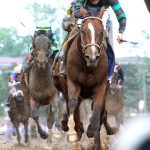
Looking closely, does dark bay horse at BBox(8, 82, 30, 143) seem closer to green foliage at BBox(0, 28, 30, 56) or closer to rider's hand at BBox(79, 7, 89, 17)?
rider's hand at BBox(79, 7, 89, 17)

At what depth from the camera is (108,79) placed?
759 cm

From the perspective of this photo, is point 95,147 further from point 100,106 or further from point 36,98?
point 36,98

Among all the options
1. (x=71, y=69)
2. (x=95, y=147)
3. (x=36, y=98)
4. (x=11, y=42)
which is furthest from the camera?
(x=11, y=42)

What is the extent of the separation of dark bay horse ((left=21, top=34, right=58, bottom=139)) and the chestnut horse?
17.0 feet

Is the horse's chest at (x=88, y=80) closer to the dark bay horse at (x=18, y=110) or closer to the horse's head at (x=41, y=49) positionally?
the horse's head at (x=41, y=49)

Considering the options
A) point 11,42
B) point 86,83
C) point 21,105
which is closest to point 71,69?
point 86,83

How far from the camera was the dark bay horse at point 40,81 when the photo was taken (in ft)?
42.1

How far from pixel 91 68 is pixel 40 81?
250 inches

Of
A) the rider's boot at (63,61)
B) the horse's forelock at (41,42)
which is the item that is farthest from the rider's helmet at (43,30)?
the rider's boot at (63,61)

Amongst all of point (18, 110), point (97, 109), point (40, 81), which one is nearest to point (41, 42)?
point (40, 81)

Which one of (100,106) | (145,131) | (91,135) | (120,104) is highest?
(145,131)

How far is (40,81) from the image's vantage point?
43.8ft

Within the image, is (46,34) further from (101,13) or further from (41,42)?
(101,13)

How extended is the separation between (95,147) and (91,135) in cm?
97
